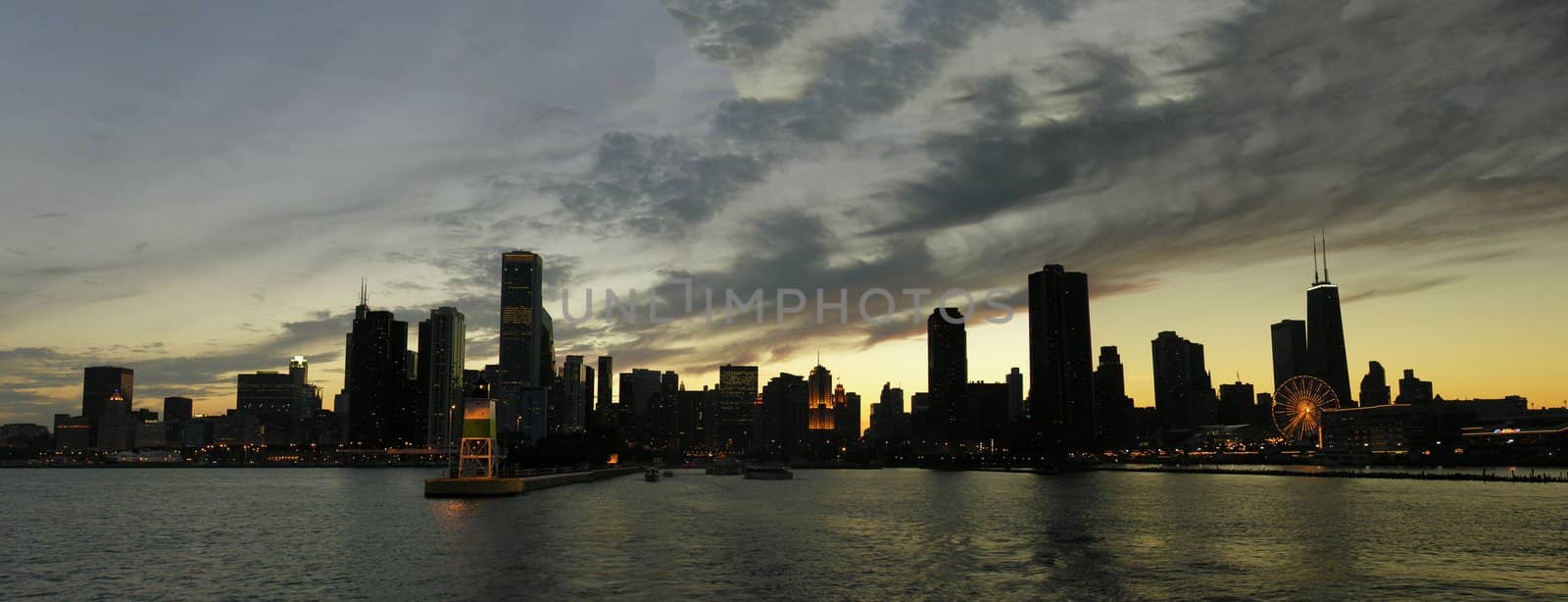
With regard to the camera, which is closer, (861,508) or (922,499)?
(861,508)

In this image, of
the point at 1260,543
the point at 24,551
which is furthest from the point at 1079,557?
the point at 24,551

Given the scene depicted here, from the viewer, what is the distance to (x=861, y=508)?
115 metres

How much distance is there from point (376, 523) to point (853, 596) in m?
59.0

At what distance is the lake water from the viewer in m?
52.1

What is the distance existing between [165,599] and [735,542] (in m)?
35.2

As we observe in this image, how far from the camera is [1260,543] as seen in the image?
73.6 m

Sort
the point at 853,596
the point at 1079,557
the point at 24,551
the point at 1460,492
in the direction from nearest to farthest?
the point at 853,596 < the point at 1079,557 < the point at 24,551 < the point at 1460,492

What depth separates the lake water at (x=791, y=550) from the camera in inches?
2051

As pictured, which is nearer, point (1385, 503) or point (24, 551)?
point (24, 551)

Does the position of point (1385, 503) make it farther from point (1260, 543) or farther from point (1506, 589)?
point (1506, 589)

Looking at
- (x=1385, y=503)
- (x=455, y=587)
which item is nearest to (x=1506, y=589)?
(x=455, y=587)


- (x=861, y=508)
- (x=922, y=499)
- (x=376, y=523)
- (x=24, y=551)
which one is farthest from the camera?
(x=922, y=499)

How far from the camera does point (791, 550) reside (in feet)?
227

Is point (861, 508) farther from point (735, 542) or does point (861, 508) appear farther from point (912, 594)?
point (912, 594)
